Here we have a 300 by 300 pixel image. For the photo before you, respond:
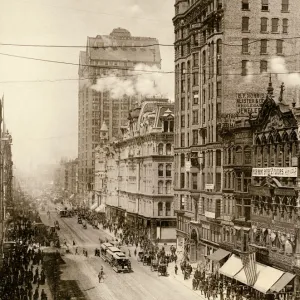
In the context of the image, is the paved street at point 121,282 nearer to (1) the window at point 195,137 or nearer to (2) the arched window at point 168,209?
(1) the window at point 195,137

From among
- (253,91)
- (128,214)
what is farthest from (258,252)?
(128,214)

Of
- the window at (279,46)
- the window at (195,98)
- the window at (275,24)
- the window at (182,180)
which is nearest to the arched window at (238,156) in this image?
the window at (279,46)

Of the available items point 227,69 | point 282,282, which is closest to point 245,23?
point 227,69

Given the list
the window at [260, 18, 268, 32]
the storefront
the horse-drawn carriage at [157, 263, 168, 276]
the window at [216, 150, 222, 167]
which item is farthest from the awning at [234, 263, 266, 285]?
the window at [260, 18, 268, 32]

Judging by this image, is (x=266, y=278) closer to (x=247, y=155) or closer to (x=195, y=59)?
(x=247, y=155)

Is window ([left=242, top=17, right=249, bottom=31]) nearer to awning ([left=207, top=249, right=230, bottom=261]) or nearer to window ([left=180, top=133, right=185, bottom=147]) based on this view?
window ([left=180, top=133, right=185, bottom=147])

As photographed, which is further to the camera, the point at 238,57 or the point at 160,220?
the point at 160,220

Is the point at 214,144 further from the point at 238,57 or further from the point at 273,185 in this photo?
the point at 273,185
